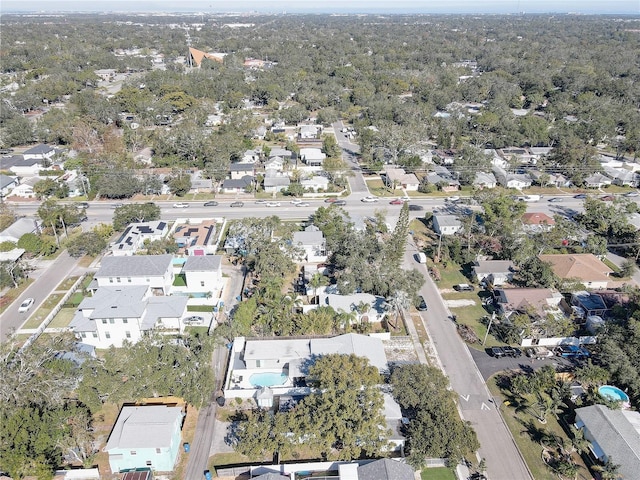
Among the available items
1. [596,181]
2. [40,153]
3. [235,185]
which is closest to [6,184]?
[40,153]

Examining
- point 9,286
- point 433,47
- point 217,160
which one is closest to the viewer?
point 9,286

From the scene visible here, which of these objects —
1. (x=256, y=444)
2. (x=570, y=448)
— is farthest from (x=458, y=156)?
(x=256, y=444)

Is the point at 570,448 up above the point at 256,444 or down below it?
below

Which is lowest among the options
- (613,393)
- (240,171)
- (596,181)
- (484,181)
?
(240,171)

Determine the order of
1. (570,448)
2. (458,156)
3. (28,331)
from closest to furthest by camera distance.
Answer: (570,448)
(28,331)
(458,156)

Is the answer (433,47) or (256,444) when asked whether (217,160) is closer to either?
(256,444)

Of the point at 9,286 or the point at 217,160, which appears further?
the point at 217,160

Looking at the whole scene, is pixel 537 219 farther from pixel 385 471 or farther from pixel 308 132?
pixel 308 132

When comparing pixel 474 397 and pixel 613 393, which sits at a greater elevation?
pixel 613 393
